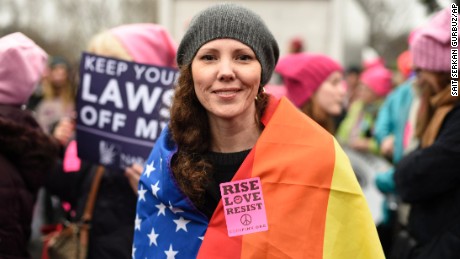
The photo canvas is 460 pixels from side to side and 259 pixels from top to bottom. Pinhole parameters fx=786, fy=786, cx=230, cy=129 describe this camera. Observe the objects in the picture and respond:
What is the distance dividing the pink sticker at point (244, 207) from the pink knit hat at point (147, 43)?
1835 mm

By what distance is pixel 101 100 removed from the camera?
14.7 ft

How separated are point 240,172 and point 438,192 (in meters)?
1.35

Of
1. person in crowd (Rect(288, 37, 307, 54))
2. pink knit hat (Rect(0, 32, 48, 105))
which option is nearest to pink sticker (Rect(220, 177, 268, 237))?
pink knit hat (Rect(0, 32, 48, 105))

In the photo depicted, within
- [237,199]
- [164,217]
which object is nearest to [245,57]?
[237,199]

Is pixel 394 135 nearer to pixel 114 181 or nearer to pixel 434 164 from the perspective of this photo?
pixel 434 164

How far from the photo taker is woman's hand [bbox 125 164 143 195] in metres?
4.30

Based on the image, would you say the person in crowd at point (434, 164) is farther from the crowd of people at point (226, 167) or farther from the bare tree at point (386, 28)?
the bare tree at point (386, 28)

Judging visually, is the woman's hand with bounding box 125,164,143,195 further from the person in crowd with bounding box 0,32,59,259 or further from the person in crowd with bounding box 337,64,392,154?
the person in crowd with bounding box 337,64,392,154

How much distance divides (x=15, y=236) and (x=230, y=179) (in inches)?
48.6

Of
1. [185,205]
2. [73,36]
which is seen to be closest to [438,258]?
[185,205]

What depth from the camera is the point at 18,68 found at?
4023mm

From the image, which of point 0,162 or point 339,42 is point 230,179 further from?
point 339,42

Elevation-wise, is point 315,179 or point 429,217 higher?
point 315,179

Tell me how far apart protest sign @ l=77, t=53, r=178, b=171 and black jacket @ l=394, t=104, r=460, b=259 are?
141 centimetres
